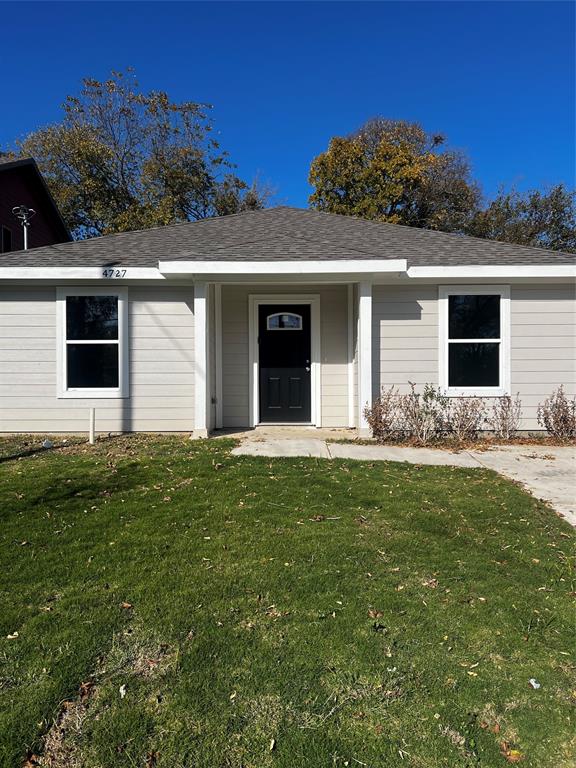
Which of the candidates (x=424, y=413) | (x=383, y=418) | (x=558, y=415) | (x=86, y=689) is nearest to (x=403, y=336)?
(x=424, y=413)

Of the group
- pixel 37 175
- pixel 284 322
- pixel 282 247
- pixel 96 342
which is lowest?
pixel 96 342

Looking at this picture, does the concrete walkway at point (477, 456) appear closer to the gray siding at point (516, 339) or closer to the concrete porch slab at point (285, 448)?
the concrete porch slab at point (285, 448)

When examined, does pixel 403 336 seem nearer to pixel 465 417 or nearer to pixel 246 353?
pixel 465 417

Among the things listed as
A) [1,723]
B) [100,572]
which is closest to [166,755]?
[1,723]

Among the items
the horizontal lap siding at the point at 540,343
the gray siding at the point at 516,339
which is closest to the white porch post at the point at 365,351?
the gray siding at the point at 516,339

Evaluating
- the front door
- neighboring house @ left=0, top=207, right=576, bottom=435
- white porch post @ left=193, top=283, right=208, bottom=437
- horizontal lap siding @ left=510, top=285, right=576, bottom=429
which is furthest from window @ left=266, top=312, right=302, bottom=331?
horizontal lap siding @ left=510, top=285, right=576, bottom=429

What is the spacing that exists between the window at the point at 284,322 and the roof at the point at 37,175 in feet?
38.9

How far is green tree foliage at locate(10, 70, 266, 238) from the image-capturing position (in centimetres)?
2105

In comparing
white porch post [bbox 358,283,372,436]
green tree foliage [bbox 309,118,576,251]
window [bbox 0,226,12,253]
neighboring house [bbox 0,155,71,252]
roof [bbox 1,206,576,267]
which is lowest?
white porch post [bbox 358,283,372,436]

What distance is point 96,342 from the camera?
764 centimetres

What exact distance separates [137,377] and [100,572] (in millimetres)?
5087

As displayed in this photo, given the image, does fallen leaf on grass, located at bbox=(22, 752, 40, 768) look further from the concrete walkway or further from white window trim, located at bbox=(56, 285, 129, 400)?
white window trim, located at bbox=(56, 285, 129, 400)

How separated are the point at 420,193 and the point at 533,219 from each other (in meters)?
5.68

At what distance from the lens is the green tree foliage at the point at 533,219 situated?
22.2 metres
